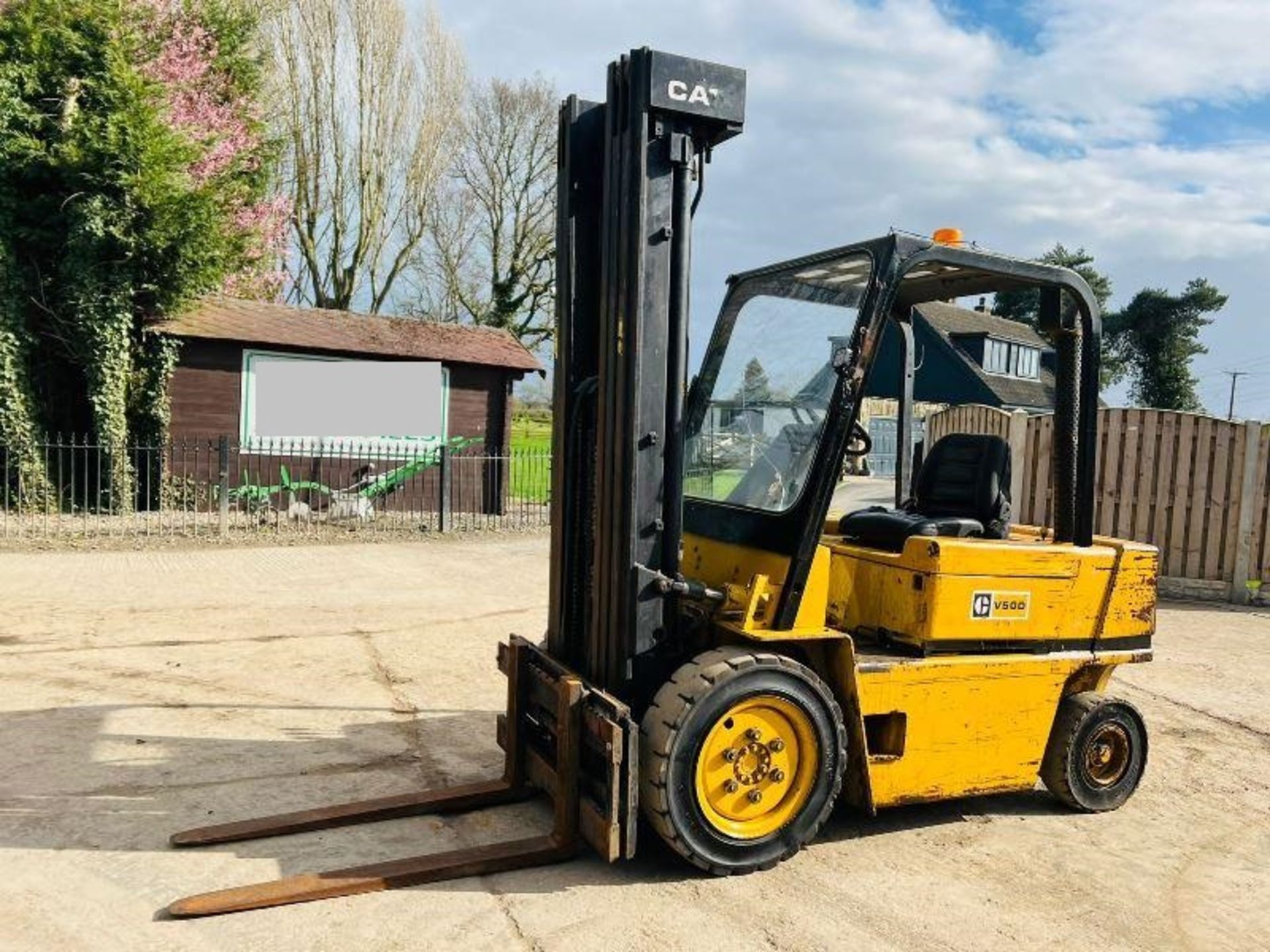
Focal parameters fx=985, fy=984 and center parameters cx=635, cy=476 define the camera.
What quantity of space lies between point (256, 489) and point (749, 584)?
1439 cm

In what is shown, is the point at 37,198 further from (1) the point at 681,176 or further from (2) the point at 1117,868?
(2) the point at 1117,868

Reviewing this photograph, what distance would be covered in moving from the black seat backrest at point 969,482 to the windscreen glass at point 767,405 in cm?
123

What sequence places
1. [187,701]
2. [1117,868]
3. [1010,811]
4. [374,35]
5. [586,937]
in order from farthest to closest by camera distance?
[374,35] → [187,701] → [1010,811] → [1117,868] → [586,937]

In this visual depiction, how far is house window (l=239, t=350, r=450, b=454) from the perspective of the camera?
17.3 metres

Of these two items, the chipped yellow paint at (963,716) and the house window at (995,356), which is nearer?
the chipped yellow paint at (963,716)

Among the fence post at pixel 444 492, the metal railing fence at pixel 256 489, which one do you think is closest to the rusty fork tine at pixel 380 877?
the metal railing fence at pixel 256 489

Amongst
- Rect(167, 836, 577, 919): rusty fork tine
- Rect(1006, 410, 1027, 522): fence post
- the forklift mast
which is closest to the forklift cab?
the forklift mast

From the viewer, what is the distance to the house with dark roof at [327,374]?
16.9 metres

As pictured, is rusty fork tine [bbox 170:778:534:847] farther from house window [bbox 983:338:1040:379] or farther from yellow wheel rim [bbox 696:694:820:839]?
house window [bbox 983:338:1040:379]

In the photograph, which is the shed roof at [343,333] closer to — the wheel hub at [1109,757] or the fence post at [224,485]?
the fence post at [224,485]

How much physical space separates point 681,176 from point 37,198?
15.2 metres

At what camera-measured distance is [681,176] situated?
13.8ft

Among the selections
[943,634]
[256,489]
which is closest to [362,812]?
[943,634]

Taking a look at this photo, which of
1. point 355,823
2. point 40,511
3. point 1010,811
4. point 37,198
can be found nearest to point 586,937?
point 355,823
